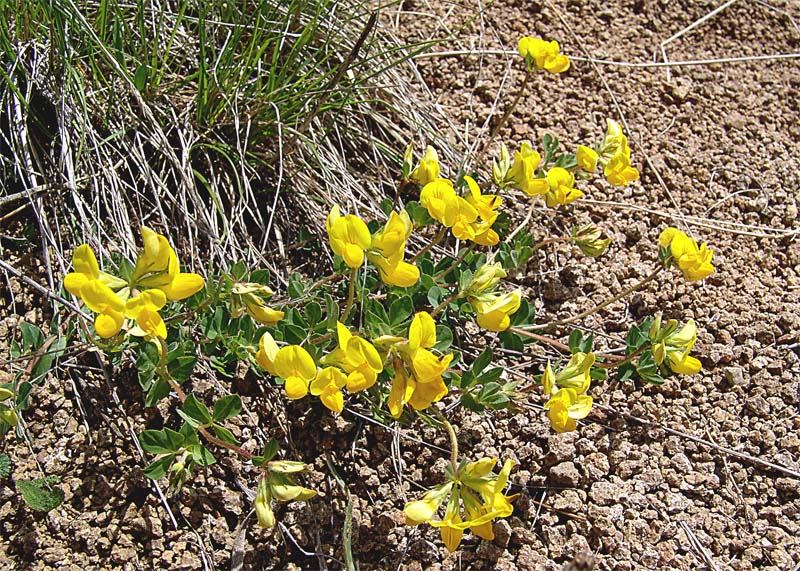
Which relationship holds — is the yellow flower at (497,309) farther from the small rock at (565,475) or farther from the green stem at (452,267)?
the small rock at (565,475)

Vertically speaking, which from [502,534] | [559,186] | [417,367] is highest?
[559,186]

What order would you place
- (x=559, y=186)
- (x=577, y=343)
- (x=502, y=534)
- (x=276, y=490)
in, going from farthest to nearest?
(x=559, y=186)
(x=577, y=343)
(x=502, y=534)
(x=276, y=490)

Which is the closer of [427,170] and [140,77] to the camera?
[427,170]

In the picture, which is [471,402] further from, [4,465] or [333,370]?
[4,465]

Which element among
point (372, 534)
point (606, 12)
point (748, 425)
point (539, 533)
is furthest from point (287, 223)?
point (606, 12)

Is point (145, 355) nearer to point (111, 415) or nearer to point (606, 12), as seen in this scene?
point (111, 415)

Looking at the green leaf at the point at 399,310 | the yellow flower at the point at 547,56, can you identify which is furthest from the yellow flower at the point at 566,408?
the yellow flower at the point at 547,56

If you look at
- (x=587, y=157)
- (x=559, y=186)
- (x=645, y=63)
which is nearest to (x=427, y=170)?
(x=559, y=186)
